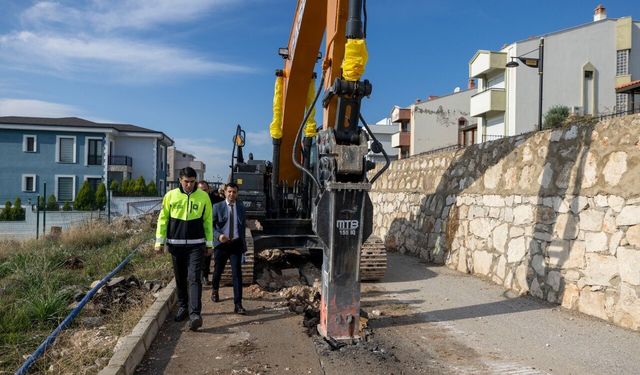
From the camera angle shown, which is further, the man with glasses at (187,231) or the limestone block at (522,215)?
the limestone block at (522,215)

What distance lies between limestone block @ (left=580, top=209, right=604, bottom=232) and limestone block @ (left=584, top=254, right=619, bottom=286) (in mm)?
343

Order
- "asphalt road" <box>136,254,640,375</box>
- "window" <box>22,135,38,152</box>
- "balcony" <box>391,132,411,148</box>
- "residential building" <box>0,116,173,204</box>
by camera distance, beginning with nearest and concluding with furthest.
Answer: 1. "asphalt road" <box>136,254,640,375</box>
2. "residential building" <box>0,116,173,204</box>
3. "window" <box>22,135,38,152</box>
4. "balcony" <box>391,132,411,148</box>

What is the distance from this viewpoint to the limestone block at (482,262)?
30.0 feet

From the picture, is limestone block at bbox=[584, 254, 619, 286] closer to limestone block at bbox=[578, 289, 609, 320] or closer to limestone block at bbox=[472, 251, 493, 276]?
limestone block at bbox=[578, 289, 609, 320]

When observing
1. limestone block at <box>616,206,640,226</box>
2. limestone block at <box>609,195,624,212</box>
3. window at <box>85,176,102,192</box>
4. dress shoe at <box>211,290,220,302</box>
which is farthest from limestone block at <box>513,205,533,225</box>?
window at <box>85,176,102,192</box>

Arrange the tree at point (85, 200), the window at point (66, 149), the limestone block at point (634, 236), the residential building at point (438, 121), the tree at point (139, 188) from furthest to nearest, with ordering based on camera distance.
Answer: the residential building at point (438, 121), the window at point (66, 149), the tree at point (139, 188), the tree at point (85, 200), the limestone block at point (634, 236)

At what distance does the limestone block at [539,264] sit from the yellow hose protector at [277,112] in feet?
15.3

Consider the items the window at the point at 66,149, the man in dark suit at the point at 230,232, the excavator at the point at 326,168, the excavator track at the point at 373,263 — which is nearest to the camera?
the excavator at the point at 326,168

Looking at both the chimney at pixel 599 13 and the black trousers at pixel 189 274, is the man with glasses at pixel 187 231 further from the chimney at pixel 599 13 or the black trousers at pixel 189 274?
the chimney at pixel 599 13

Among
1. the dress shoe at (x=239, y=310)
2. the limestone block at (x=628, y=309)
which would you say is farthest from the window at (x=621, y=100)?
the dress shoe at (x=239, y=310)

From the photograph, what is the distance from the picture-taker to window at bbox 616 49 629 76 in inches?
1211

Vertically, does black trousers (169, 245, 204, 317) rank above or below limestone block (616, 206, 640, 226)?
below

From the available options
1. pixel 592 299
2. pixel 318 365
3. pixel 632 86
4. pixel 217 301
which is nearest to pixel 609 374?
pixel 592 299

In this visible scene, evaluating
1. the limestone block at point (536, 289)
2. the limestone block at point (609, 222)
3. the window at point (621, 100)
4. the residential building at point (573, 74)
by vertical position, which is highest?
the residential building at point (573, 74)
